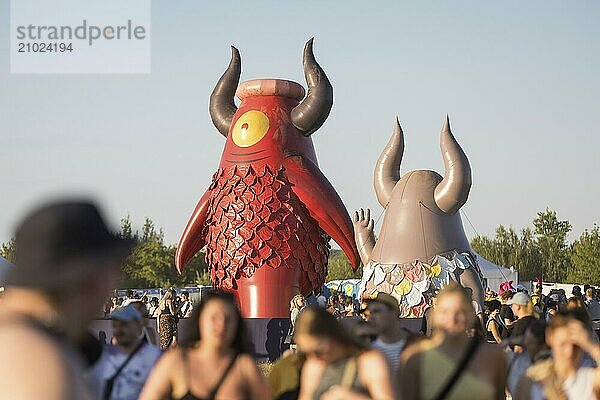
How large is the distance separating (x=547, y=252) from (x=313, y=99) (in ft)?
130

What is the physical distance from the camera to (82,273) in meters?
1.82

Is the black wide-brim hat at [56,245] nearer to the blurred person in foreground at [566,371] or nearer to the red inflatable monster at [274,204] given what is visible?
the blurred person in foreground at [566,371]

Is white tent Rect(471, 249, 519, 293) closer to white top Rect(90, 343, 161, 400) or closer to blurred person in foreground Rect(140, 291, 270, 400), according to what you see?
white top Rect(90, 343, 161, 400)

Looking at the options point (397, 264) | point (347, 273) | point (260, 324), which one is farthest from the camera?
point (347, 273)

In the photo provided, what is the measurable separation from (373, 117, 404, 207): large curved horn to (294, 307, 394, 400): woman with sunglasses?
14199mm

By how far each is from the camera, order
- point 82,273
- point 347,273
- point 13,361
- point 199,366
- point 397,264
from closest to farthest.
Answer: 1. point 13,361
2. point 82,273
3. point 199,366
4. point 397,264
5. point 347,273

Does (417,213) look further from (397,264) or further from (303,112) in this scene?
(303,112)

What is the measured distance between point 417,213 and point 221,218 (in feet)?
13.3

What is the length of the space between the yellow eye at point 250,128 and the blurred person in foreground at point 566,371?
1099cm

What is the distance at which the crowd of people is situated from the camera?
1780 mm

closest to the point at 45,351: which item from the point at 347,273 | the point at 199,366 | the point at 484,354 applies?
the point at 199,366

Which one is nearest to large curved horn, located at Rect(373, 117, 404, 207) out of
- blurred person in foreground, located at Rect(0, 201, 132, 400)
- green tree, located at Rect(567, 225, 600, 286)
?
blurred person in foreground, located at Rect(0, 201, 132, 400)

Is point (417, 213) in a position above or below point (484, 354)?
above

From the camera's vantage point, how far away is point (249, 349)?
13.2 ft
